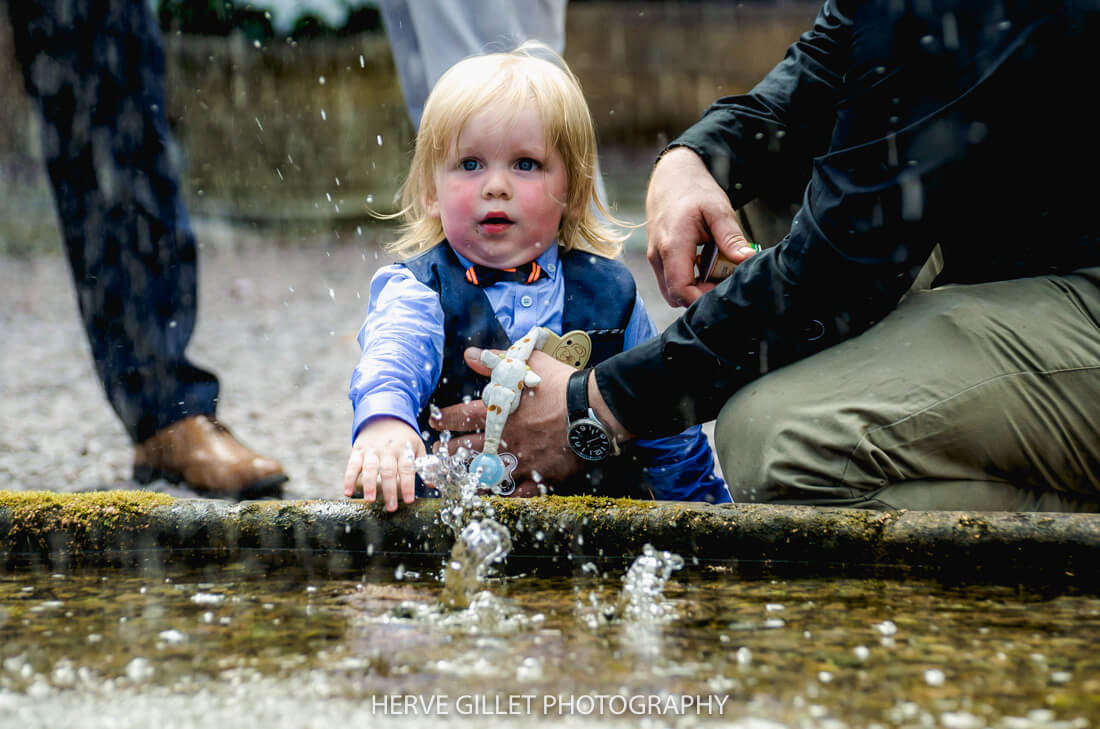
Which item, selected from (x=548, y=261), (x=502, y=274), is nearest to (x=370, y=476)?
(x=502, y=274)

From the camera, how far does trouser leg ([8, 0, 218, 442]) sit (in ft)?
10.4

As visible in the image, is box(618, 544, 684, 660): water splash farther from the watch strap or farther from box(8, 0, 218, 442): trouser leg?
box(8, 0, 218, 442): trouser leg

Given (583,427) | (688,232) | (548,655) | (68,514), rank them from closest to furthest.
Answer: (548,655), (68,514), (583,427), (688,232)

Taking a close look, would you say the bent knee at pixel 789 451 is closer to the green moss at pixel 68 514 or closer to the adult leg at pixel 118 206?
the green moss at pixel 68 514

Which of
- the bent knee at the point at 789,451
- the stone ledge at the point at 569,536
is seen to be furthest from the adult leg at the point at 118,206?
the bent knee at the point at 789,451

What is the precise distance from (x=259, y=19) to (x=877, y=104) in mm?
9698

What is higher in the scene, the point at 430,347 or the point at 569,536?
the point at 430,347

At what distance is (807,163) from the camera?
267 cm

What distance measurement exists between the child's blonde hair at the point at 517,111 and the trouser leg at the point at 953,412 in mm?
722

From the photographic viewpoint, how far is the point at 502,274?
96.3 inches

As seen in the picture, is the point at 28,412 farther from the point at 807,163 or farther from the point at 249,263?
the point at 249,263

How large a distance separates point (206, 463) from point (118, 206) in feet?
2.53

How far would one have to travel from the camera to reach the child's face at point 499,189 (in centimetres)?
240

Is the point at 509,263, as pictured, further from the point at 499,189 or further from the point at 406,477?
the point at 406,477
